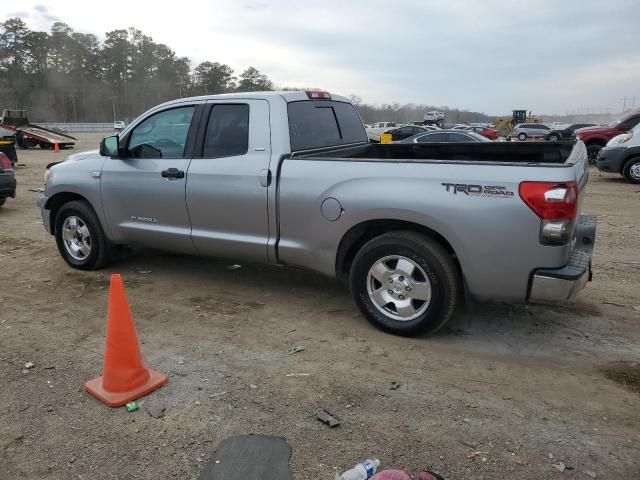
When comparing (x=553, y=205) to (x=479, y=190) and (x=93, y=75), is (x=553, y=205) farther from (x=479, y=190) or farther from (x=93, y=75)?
(x=93, y=75)

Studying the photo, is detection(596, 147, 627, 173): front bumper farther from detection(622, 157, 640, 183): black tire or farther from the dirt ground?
the dirt ground

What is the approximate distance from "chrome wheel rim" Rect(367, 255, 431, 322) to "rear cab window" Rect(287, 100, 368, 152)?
1.34m

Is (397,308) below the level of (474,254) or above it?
below

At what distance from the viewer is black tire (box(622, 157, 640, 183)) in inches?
534

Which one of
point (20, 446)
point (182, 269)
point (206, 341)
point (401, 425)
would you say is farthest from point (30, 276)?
point (401, 425)

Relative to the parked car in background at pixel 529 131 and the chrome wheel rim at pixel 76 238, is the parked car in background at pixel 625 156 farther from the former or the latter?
the parked car in background at pixel 529 131

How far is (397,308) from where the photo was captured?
4043 mm

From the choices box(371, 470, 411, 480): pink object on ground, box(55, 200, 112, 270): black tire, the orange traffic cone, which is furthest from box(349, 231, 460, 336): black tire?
box(55, 200, 112, 270): black tire

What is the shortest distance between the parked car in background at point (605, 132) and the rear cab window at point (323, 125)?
50.5 feet

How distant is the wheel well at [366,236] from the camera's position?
3895 millimetres

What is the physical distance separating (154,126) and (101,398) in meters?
2.93

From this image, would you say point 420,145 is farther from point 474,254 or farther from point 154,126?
point 154,126

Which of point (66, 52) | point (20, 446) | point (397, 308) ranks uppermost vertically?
point (66, 52)

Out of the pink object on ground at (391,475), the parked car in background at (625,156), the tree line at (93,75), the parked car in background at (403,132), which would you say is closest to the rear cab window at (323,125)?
the pink object on ground at (391,475)
